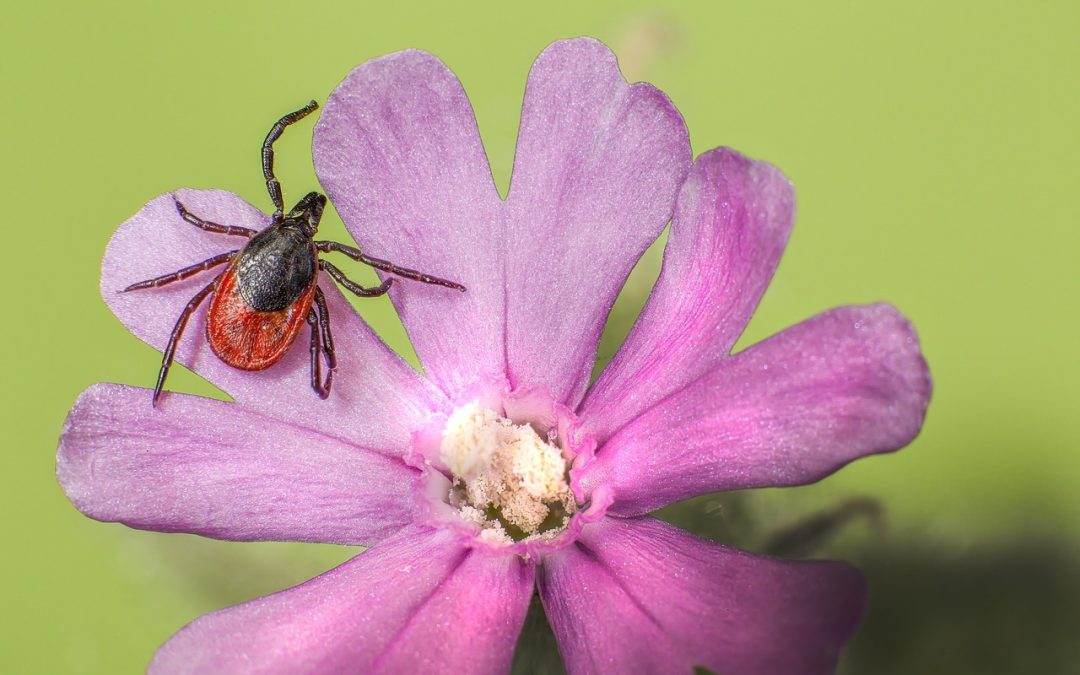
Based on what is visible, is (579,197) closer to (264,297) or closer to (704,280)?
(704,280)

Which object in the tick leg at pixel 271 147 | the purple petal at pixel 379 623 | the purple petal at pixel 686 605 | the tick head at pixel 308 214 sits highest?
the tick leg at pixel 271 147

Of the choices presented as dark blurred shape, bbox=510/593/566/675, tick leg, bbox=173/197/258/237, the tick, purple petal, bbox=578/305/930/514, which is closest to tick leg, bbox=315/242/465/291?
the tick

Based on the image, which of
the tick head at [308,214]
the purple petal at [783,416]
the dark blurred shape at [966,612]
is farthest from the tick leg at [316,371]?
the dark blurred shape at [966,612]

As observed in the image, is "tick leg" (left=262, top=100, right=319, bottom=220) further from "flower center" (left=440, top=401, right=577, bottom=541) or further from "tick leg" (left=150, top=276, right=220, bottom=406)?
"flower center" (left=440, top=401, right=577, bottom=541)

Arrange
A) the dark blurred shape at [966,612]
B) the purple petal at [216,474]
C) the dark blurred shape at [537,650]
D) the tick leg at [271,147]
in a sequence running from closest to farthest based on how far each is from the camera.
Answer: the purple petal at [216,474]
the dark blurred shape at [537,650]
the tick leg at [271,147]
the dark blurred shape at [966,612]

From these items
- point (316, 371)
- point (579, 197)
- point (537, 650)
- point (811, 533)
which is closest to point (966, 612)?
point (811, 533)

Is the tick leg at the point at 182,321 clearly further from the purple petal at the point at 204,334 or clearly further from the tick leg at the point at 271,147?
the tick leg at the point at 271,147
